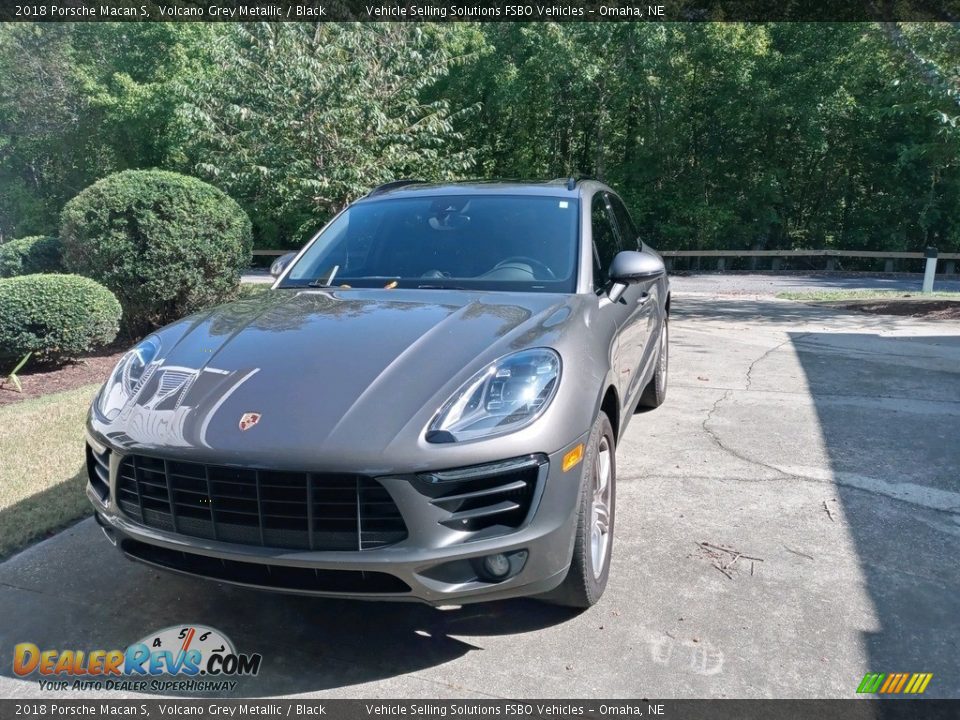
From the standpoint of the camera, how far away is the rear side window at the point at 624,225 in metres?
5.11

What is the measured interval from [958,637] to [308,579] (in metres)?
2.47

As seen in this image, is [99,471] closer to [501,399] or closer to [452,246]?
[501,399]

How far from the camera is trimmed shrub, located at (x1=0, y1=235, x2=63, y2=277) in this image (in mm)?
9289

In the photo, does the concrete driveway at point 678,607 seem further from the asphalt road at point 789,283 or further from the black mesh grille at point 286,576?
the asphalt road at point 789,283

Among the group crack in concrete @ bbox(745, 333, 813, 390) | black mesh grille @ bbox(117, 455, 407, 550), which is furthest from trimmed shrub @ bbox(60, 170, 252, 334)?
black mesh grille @ bbox(117, 455, 407, 550)

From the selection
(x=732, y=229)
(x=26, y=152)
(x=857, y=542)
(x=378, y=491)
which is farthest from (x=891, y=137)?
(x=26, y=152)

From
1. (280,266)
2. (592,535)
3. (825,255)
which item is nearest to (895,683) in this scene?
(592,535)

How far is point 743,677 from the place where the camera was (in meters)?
2.61

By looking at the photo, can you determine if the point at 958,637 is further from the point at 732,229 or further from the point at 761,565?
the point at 732,229

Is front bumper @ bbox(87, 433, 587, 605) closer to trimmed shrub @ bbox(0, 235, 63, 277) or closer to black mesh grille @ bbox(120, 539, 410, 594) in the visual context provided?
black mesh grille @ bbox(120, 539, 410, 594)

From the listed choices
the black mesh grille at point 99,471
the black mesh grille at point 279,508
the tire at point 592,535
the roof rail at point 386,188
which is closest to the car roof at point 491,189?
the roof rail at point 386,188

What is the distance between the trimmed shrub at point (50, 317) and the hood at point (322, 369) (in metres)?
4.45

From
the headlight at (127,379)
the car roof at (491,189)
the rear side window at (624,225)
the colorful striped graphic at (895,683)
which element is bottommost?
the colorful striped graphic at (895,683)

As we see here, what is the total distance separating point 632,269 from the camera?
3654 mm
